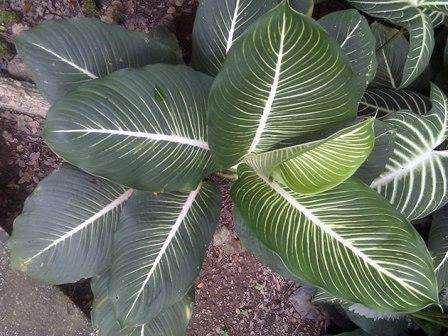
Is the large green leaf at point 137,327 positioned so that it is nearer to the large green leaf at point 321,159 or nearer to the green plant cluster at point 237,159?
the green plant cluster at point 237,159

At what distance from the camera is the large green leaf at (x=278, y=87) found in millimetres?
895

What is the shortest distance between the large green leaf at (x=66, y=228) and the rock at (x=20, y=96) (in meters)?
0.40

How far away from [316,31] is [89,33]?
693 mm

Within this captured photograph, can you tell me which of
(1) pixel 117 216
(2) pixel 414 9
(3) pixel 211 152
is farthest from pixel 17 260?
(2) pixel 414 9

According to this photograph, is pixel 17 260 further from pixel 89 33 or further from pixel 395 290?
pixel 395 290

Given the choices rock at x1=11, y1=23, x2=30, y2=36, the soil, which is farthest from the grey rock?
rock at x1=11, y1=23, x2=30, y2=36

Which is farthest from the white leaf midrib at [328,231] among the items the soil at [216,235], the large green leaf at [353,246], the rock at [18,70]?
the rock at [18,70]

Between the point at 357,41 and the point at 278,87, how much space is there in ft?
1.62

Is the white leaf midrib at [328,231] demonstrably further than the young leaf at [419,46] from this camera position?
No

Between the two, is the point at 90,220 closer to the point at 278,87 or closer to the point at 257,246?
the point at 257,246

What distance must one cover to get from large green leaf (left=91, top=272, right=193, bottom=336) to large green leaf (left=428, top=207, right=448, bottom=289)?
29.5 inches

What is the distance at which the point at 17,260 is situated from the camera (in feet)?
4.54

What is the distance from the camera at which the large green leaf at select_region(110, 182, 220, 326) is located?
132 cm

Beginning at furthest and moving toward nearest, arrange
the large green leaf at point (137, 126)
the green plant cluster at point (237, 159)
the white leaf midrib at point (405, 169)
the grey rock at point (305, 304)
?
the grey rock at point (305, 304)
the white leaf midrib at point (405, 169)
the large green leaf at point (137, 126)
the green plant cluster at point (237, 159)
